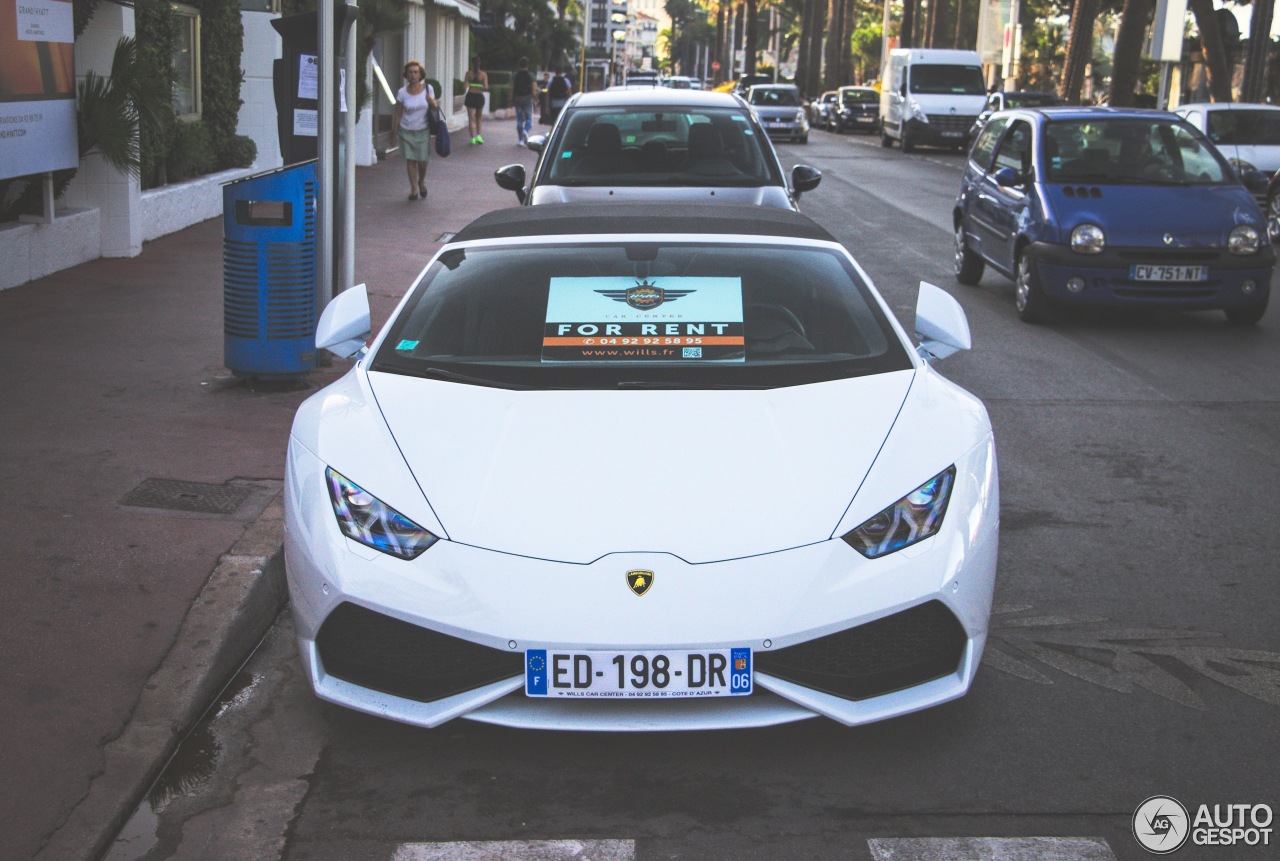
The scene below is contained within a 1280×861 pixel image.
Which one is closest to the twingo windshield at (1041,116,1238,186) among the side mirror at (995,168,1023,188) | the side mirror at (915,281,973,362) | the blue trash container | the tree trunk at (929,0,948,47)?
the side mirror at (995,168,1023,188)

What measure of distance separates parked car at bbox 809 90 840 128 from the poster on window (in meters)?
43.6

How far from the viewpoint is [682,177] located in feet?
34.3

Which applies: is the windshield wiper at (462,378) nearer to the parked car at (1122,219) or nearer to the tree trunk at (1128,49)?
the parked car at (1122,219)

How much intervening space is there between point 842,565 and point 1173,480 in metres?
3.94

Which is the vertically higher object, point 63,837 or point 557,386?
point 557,386

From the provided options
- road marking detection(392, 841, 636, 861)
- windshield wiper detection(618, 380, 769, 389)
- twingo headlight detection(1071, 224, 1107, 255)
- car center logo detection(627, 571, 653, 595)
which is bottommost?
road marking detection(392, 841, 636, 861)

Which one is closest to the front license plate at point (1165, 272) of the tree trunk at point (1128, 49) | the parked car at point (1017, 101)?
the parked car at point (1017, 101)

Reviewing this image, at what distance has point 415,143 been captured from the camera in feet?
64.5

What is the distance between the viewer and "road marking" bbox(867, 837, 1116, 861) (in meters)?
3.43

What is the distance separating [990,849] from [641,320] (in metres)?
2.06

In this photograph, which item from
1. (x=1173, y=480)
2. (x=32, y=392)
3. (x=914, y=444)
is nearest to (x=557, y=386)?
(x=914, y=444)

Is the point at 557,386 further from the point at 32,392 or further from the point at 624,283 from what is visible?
the point at 32,392

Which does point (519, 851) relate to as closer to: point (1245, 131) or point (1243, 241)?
point (1243, 241)

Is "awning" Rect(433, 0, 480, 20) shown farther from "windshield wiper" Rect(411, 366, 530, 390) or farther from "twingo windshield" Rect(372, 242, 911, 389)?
"windshield wiper" Rect(411, 366, 530, 390)
